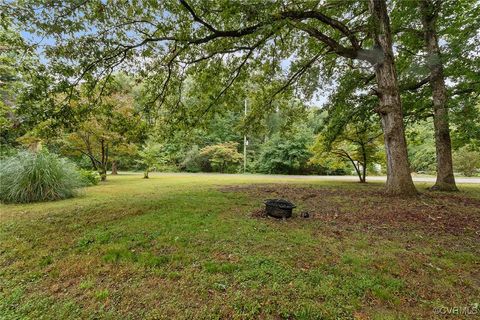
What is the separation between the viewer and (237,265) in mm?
2701

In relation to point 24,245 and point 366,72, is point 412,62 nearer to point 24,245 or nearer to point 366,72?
point 366,72

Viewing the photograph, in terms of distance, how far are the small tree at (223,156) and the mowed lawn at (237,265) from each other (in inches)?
630

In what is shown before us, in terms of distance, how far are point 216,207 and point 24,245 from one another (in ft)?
11.1

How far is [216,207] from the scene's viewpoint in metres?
5.51

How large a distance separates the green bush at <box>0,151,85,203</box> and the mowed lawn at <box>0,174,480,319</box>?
5.96ft

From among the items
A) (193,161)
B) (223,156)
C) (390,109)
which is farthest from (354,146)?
(193,161)

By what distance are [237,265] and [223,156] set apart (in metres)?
19.0

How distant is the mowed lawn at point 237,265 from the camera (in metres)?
2.03

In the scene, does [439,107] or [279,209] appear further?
[439,107]

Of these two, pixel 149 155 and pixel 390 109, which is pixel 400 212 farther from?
pixel 149 155

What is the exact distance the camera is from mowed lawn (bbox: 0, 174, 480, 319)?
6.67 ft

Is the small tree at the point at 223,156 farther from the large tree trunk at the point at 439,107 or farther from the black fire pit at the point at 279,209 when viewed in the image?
the black fire pit at the point at 279,209

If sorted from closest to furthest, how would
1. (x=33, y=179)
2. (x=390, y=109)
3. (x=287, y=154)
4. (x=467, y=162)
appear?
(x=390, y=109), (x=33, y=179), (x=467, y=162), (x=287, y=154)

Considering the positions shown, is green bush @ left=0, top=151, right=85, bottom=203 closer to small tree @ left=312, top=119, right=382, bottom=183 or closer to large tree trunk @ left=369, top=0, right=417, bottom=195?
large tree trunk @ left=369, top=0, right=417, bottom=195
